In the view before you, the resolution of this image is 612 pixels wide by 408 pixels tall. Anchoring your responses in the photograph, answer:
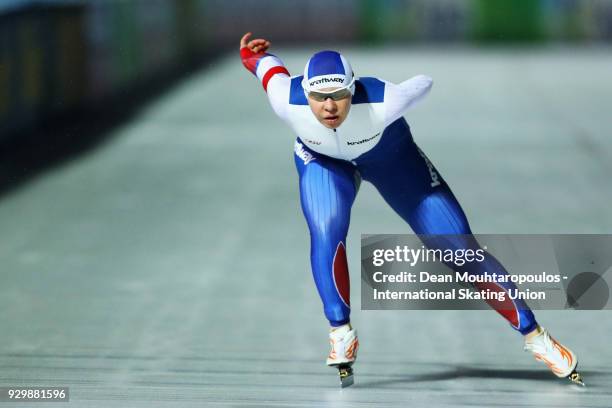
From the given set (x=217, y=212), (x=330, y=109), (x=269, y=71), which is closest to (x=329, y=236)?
(x=330, y=109)

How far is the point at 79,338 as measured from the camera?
664 cm

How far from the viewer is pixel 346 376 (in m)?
5.54

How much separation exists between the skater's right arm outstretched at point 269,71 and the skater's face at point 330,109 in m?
0.22

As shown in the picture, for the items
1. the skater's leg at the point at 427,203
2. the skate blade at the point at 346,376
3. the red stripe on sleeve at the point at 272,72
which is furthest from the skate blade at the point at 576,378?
the red stripe on sleeve at the point at 272,72

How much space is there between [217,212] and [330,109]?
5.25 metres

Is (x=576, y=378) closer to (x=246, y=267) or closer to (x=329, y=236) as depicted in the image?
(x=329, y=236)

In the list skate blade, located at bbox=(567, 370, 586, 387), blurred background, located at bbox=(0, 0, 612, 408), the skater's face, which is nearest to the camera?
the skater's face

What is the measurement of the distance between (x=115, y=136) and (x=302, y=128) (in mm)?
9282

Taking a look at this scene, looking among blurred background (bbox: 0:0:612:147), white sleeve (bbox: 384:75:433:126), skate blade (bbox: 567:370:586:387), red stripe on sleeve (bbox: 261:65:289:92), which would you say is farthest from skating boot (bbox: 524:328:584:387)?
blurred background (bbox: 0:0:612:147)

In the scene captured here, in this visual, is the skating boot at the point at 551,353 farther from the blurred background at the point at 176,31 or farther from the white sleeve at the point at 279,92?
the blurred background at the point at 176,31

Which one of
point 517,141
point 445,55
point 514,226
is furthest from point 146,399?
point 445,55

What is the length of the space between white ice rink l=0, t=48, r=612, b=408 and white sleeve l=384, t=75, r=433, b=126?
1234 millimetres

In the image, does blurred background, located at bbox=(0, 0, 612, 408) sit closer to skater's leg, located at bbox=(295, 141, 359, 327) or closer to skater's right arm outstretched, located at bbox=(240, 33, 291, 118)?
skater's leg, located at bbox=(295, 141, 359, 327)

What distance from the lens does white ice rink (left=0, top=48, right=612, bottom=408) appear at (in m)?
5.76
